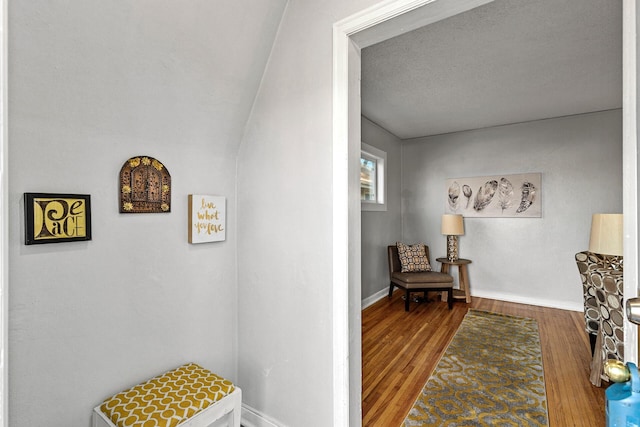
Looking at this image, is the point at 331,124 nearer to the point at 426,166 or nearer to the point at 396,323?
the point at 396,323

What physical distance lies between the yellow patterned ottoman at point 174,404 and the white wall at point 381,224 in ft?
9.33

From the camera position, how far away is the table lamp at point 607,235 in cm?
194

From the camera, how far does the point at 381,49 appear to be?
2.33 m

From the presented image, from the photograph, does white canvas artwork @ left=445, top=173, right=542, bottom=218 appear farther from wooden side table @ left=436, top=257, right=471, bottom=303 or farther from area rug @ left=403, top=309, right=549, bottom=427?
area rug @ left=403, top=309, right=549, bottom=427

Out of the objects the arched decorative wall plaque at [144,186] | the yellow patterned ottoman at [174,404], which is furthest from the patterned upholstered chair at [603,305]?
the arched decorative wall plaque at [144,186]

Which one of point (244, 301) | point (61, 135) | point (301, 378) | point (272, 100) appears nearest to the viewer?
point (61, 135)

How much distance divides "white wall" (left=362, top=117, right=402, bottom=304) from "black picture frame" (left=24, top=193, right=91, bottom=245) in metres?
3.23

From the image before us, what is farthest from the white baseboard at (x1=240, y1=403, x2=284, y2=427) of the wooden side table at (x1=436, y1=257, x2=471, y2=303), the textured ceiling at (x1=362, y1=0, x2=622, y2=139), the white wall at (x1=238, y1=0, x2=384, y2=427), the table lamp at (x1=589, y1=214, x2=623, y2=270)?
the wooden side table at (x1=436, y1=257, x2=471, y2=303)

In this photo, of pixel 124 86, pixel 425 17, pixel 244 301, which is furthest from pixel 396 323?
pixel 124 86

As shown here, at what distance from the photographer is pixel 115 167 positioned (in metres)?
1.33

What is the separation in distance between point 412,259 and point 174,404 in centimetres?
375

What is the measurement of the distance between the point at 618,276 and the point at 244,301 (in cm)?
254

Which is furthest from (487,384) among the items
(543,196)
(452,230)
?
(543,196)

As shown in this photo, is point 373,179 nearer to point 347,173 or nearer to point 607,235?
point 607,235
